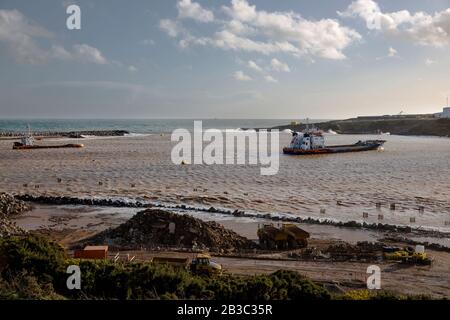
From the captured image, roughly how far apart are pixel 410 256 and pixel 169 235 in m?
10.5

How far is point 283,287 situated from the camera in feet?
34.3

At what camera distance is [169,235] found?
794 inches

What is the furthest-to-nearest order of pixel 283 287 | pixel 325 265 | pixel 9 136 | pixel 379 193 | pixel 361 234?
pixel 9 136 < pixel 379 193 < pixel 361 234 < pixel 325 265 < pixel 283 287

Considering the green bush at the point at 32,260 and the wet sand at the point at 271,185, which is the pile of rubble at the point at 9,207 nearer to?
the wet sand at the point at 271,185

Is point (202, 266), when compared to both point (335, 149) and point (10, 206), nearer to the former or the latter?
point (10, 206)

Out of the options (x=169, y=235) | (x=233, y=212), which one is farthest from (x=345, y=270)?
(x=233, y=212)

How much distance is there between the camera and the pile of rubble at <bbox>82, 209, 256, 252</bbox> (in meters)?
19.3

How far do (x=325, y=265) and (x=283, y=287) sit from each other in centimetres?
676

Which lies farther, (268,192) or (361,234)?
(268,192)

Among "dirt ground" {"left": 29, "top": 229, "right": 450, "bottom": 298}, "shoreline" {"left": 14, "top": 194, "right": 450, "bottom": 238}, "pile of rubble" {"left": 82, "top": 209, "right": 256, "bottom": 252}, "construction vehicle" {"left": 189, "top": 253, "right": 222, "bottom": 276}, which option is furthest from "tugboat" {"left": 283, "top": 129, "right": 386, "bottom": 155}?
"construction vehicle" {"left": 189, "top": 253, "right": 222, "bottom": 276}
